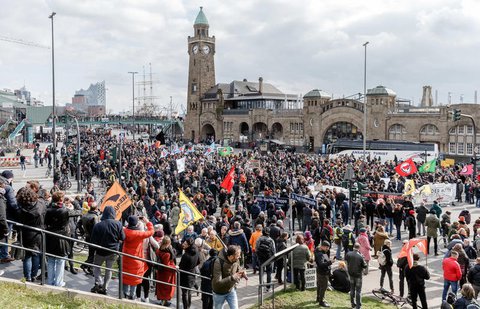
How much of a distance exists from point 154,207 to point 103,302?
10020 mm

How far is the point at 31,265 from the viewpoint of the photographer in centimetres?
839

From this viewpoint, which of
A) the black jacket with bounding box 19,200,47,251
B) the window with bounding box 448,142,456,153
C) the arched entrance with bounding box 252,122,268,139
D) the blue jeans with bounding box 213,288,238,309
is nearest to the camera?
the blue jeans with bounding box 213,288,238,309

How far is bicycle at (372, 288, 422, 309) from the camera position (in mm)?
11568

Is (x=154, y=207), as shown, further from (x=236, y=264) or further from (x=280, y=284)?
(x=236, y=264)

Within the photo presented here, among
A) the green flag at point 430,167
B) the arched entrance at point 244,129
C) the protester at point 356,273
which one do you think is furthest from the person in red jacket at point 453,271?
the arched entrance at point 244,129

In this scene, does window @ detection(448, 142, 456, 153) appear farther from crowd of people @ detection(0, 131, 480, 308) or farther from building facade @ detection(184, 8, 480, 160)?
crowd of people @ detection(0, 131, 480, 308)

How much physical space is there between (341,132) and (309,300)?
177ft

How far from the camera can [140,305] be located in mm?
8492

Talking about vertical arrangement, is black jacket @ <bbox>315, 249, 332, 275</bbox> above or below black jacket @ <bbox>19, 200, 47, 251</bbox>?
below

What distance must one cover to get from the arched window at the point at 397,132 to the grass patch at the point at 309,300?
4785 cm

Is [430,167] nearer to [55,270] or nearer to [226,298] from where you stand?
[226,298]

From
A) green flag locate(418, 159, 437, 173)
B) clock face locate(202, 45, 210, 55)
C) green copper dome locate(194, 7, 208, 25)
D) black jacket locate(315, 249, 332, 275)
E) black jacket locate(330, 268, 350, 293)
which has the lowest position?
black jacket locate(330, 268, 350, 293)

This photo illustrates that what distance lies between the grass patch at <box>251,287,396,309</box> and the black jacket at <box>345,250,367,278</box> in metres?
0.81

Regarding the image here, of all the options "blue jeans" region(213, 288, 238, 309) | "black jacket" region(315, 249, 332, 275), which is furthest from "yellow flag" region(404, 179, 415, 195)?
"blue jeans" region(213, 288, 238, 309)
